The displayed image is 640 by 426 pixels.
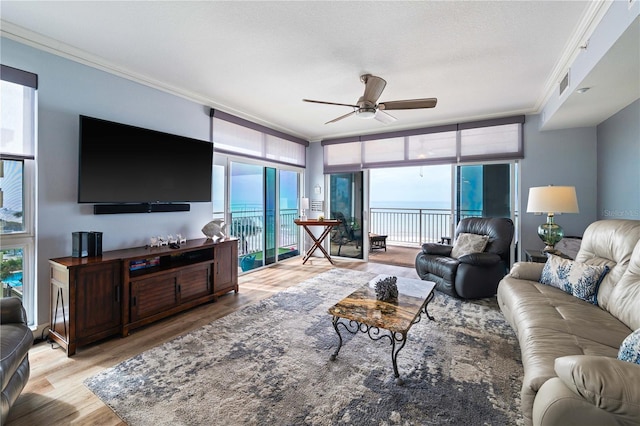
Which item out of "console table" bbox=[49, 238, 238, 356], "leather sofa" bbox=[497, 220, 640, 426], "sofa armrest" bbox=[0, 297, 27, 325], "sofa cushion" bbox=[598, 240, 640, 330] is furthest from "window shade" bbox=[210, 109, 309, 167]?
"sofa cushion" bbox=[598, 240, 640, 330]

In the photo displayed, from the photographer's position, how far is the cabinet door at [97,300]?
2.17 meters

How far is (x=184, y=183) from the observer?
10.8 feet

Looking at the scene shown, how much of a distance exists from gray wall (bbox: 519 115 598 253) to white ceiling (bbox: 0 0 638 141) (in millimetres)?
420

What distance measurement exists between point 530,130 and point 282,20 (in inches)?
155

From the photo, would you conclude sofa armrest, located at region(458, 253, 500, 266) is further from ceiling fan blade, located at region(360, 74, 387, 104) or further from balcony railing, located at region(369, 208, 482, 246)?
balcony railing, located at region(369, 208, 482, 246)

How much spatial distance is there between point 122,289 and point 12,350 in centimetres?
100

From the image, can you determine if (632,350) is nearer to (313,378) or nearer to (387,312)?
(387,312)

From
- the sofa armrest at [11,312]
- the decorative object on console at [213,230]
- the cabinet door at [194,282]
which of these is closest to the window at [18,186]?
the sofa armrest at [11,312]

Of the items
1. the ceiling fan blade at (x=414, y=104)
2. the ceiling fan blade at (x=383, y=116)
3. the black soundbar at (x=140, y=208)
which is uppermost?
the ceiling fan blade at (x=383, y=116)

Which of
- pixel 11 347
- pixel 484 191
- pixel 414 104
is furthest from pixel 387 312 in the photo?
pixel 484 191

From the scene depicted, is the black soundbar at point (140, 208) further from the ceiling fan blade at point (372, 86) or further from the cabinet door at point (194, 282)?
the ceiling fan blade at point (372, 86)

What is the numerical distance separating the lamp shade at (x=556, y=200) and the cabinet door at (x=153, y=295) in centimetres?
398

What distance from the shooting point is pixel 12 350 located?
4.67 feet

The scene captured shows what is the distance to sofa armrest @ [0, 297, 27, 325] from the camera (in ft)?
5.23
